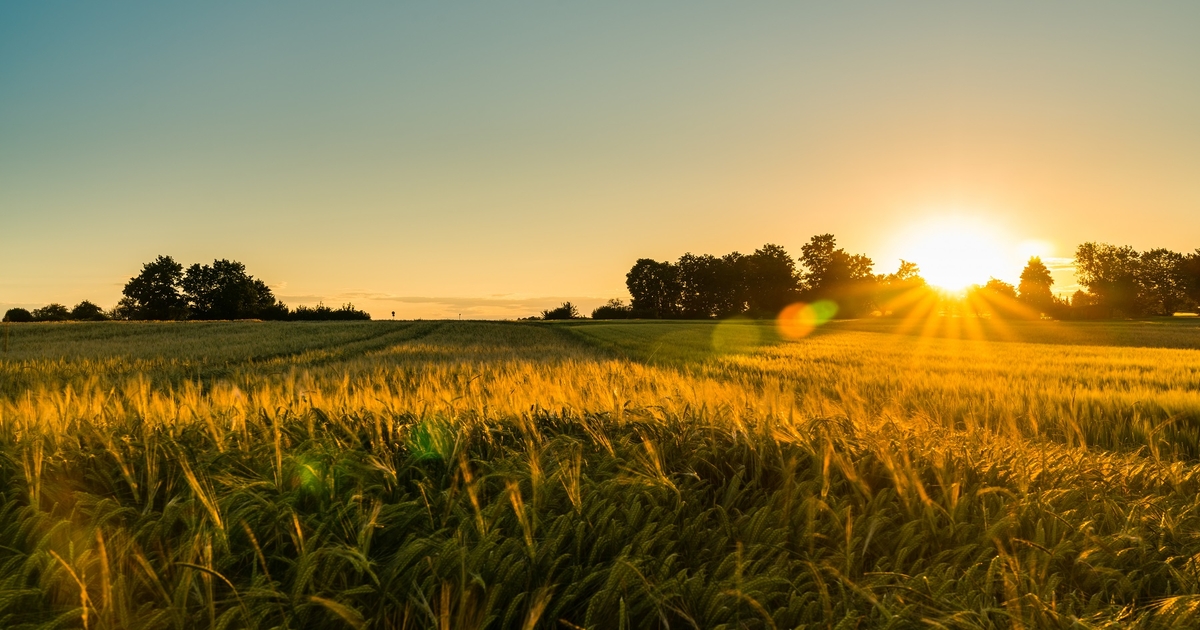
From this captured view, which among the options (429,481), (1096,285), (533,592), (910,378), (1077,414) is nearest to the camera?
(533,592)

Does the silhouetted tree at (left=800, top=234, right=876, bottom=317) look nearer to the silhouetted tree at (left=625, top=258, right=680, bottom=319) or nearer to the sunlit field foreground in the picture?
the silhouetted tree at (left=625, top=258, right=680, bottom=319)

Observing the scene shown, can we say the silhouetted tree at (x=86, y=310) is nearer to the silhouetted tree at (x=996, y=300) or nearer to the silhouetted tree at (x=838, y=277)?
the silhouetted tree at (x=838, y=277)

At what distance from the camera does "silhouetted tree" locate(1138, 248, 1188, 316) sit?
9906 centimetres

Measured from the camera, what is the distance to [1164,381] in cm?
1038

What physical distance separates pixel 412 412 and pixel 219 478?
1632mm

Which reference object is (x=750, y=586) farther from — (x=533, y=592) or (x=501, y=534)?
(x=501, y=534)

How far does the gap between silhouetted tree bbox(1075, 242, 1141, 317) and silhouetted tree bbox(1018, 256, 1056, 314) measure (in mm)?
5952

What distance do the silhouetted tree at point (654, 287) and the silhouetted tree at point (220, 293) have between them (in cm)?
7160

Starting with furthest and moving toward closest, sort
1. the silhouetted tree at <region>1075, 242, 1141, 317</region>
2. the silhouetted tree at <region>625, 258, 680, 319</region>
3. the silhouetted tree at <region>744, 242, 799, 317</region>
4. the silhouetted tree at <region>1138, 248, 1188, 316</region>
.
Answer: the silhouetted tree at <region>625, 258, 680, 319</region> < the silhouetted tree at <region>744, 242, 799, 317</region> < the silhouetted tree at <region>1138, 248, 1188, 316</region> < the silhouetted tree at <region>1075, 242, 1141, 317</region>

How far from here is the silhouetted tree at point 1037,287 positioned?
95.0m

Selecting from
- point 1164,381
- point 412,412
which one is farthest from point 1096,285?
point 412,412

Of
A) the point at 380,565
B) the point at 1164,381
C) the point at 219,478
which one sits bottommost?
the point at 1164,381

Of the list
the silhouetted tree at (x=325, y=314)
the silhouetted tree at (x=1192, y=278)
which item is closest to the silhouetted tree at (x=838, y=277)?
the silhouetted tree at (x=1192, y=278)

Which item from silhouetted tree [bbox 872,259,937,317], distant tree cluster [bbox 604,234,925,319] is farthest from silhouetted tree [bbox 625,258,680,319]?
silhouetted tree [bbox 872,259,937,317]
